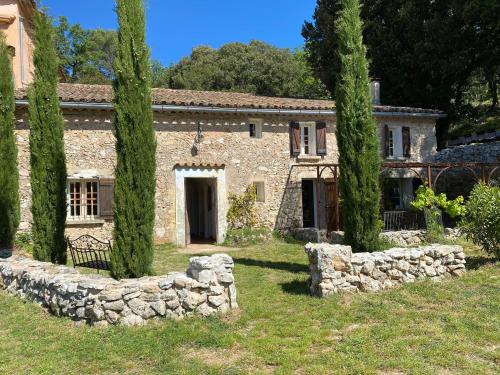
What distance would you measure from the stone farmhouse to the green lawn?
6123 millimetres

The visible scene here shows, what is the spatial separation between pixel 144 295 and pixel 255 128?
9.94 meters

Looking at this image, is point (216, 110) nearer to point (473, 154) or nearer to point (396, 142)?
point (396, 142)

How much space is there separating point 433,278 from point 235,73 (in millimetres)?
30230

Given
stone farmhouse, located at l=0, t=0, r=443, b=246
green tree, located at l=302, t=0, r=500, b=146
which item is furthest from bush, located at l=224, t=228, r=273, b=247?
green tree, located at l=302, t=0, r=500, b=146

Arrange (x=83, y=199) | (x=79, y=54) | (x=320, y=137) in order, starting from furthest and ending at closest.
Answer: (x=79, y=54) → (x=320, y=137) → (x=83, y=199)

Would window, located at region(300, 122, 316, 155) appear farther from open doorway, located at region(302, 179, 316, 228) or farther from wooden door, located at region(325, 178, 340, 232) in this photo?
open doorway, located at region(302, 179, 316, 228)

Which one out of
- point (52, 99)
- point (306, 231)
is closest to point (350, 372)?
point (52, 99)

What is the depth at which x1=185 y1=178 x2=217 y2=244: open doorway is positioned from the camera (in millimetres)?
14719

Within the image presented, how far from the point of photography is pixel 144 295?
5824mm

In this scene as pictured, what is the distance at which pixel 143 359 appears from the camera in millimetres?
4777

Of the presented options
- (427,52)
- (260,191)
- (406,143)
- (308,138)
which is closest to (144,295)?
(260,191)

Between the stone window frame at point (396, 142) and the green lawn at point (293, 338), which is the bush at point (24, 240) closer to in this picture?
the green lawn at point (293, 338)

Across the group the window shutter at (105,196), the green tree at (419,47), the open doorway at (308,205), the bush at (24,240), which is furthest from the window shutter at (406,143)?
the bush at (24,240)

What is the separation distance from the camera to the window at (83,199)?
12867 millimetres
